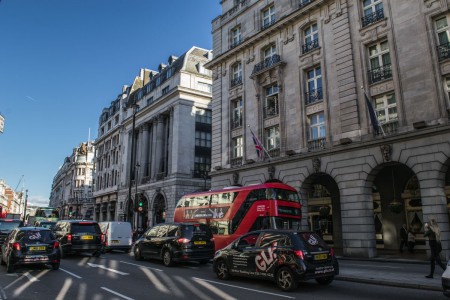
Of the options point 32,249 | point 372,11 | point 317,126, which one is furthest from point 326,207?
point 32,249

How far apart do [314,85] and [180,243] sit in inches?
596

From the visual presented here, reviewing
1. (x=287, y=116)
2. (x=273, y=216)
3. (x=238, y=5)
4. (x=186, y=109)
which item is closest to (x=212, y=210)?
(x=273, y=216)

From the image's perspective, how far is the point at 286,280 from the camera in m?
9.85

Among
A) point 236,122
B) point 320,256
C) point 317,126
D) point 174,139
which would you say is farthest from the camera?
point 174,139

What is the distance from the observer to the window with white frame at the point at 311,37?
24797 millimetres

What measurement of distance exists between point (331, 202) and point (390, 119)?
350 inches

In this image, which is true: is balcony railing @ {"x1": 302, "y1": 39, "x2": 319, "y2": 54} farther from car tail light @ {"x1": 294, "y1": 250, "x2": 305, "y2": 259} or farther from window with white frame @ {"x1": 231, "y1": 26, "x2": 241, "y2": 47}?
car tail light @ {"x1": 294, "y1": 250, "x2": 305, "y2": 259}

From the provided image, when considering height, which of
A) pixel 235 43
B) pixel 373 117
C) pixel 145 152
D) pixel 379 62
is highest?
pixel 235 43

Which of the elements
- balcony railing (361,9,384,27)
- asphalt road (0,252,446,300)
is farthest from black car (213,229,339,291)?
balcony railing (361,9,384,27)

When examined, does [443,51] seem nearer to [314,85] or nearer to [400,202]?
[314,85]

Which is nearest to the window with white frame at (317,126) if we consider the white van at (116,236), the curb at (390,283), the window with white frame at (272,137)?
the window with white frame at (272,137)

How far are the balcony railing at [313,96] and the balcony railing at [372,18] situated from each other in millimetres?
4862

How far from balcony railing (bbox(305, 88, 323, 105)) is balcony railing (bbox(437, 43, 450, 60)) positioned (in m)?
7.33

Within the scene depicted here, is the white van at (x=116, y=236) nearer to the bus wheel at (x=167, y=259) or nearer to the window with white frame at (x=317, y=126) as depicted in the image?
the bus wheel at (x=167, y=259)
